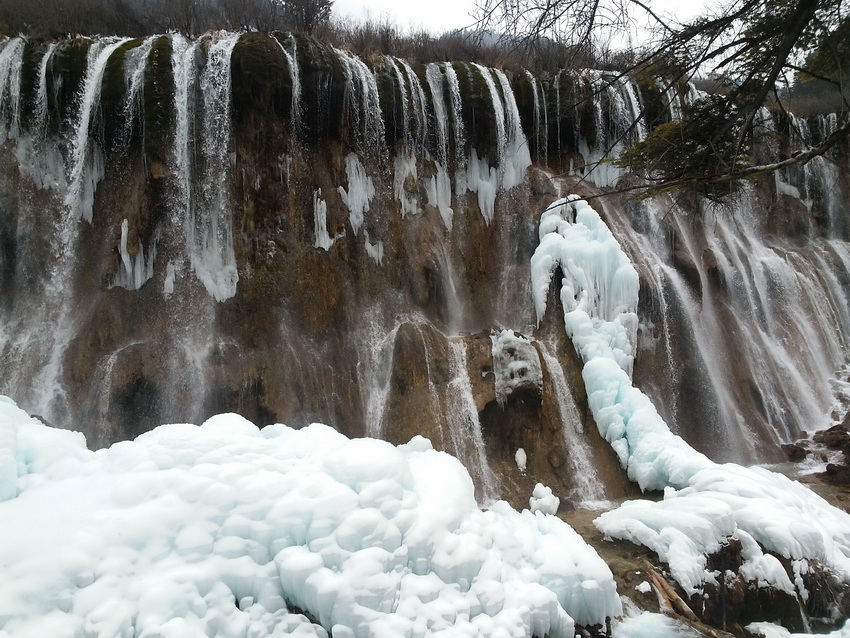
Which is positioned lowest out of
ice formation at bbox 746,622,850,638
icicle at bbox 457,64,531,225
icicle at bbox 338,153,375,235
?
ice formation at bbox 746,622,850,638

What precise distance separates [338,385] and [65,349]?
4542 mm

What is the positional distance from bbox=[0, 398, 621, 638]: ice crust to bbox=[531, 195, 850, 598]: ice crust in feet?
5.22

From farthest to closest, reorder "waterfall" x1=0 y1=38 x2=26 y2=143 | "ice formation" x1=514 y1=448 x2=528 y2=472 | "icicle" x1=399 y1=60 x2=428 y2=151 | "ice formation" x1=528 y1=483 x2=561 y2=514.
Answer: "icicle" x1=399 y1=60 x2=428 y2=151
"waterfall" x1=0 y1=38 x2=26 y2=143
"ice formation" x1=514 y1=448 x2=528 y2=472
"ice formation" x1=528 y1=483 x2=561 y2=514

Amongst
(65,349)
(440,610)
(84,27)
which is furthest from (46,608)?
(84,27)

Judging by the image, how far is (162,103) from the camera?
1000cm

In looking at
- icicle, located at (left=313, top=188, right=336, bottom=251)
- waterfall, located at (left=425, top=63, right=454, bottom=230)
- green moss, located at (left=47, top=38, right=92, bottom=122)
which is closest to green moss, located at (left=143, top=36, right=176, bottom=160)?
green moss, located at (left=47, top=38, right=92, bottom=122)

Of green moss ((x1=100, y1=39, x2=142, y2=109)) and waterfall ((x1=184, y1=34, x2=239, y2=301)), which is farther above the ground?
green moss ((x1=100, y1=39, x2=142, y2=109))

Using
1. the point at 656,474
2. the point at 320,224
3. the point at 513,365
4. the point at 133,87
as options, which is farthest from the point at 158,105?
the point at 656,474

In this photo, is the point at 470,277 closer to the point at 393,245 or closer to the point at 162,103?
the point at 393,245

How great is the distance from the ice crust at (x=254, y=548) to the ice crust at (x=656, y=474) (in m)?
1.59

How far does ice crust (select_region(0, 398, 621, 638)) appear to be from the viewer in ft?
9.86

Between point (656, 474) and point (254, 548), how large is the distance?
663 cm

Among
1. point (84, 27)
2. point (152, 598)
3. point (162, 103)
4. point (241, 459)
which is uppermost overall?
point (84, 27)

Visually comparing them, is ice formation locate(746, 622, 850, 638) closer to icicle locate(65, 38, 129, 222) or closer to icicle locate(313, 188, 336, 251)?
icicle locate(313, 188, 336, 251)
